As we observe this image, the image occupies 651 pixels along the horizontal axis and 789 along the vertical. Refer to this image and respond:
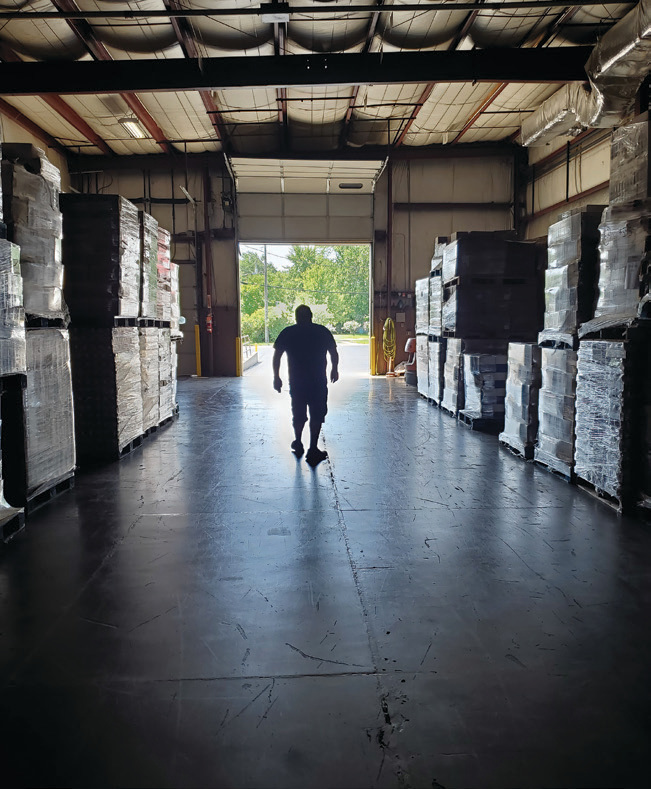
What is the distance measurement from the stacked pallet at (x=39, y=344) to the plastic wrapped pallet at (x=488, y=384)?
16.5ft

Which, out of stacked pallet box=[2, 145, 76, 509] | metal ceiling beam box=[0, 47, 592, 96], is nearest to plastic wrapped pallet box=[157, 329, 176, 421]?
stacked pallet box=[2, 145, 76, 509]

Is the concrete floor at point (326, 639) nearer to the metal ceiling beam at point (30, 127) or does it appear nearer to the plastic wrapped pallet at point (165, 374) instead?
the plastic wrapped pallet at point (165, 374)

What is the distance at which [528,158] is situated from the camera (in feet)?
48.8

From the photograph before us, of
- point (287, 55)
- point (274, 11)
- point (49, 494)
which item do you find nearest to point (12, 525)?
point (49, 494)

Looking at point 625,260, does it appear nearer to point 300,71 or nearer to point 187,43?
point 300,71

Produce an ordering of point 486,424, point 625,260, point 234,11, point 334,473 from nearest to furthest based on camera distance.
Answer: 1. point 625,260
2. point 334,473
3. point 234,11
4. point 486,424

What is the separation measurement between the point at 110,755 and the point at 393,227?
49.8 feet

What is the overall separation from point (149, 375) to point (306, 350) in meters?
2.45

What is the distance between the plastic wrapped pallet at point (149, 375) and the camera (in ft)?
22.6

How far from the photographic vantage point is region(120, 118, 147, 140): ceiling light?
40.3 ft

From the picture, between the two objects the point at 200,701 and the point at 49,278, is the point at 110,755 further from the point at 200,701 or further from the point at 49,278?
the point at 49,278

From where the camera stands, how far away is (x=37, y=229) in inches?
173

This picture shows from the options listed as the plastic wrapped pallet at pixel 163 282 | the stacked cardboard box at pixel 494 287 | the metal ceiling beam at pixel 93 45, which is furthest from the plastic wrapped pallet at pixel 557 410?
the metal ceiling beam at pixel 93 45

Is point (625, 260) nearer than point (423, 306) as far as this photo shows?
Yes
